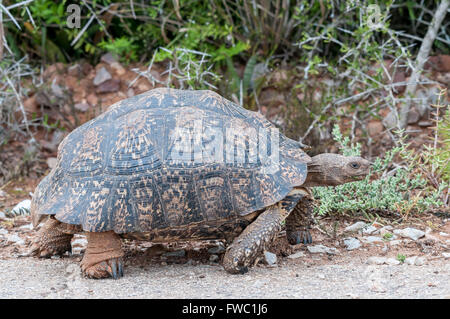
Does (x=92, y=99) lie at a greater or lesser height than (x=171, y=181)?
greater

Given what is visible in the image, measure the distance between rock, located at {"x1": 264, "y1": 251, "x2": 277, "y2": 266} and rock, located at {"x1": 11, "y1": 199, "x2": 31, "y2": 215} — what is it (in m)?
2.60

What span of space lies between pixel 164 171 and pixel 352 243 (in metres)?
1.59

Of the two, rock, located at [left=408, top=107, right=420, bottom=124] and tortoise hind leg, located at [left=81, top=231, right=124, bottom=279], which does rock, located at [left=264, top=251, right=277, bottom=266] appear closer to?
tortoise hind leg, located at [left=81, top=231, right=124, bottom=279]

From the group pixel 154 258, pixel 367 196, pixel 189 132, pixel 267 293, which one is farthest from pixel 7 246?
pixel 367 196

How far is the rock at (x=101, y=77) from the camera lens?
753cm

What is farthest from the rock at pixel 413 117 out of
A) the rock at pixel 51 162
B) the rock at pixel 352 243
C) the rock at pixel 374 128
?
the rock at pixel 51 162

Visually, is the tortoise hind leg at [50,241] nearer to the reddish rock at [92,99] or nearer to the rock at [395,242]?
the rock at [395,242]

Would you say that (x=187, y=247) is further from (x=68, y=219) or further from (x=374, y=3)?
(x=374, y=3)

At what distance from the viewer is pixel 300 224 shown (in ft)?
14.6

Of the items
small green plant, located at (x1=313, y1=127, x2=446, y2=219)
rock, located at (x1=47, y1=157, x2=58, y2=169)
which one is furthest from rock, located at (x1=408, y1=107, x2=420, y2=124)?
rock, located at (x1=47, y1=157, x2=58, y2=169)

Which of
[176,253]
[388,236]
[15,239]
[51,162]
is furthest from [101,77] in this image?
[388,236]

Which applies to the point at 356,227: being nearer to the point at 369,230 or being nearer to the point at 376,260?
the point at 369,230

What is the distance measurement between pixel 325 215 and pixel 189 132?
5.82ft

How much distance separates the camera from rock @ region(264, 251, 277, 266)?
4.02m
